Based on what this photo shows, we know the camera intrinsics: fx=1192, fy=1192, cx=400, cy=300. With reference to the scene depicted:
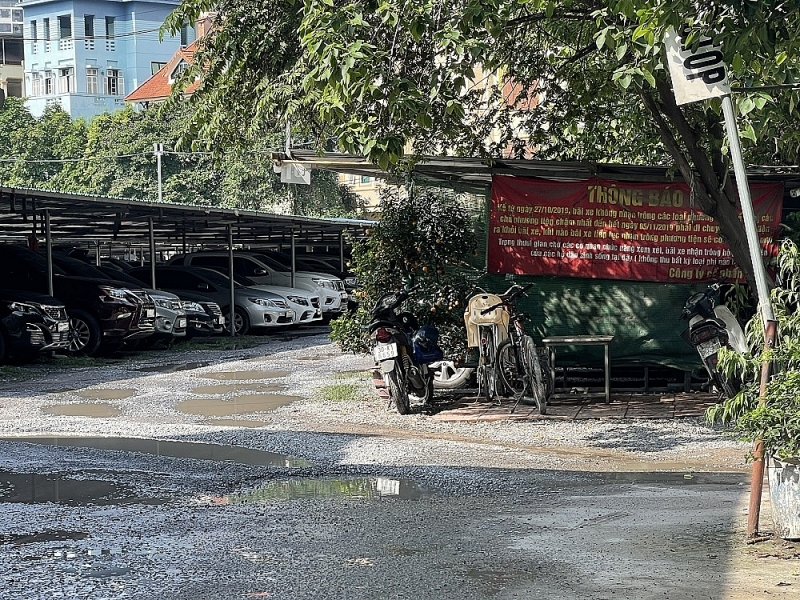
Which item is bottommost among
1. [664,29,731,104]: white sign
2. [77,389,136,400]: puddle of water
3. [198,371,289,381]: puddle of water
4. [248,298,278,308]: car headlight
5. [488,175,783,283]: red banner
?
[198,371,289,381]: puddle of water

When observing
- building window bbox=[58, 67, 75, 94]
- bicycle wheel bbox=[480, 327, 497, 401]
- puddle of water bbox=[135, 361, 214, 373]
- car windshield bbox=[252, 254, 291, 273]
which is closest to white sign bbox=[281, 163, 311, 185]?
bicycle wheel bbox=[480, 327, 497, 401]

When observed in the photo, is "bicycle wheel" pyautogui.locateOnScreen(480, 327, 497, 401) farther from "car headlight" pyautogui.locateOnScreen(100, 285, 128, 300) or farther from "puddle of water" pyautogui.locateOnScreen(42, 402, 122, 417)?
"car headlight" pyautogui.locateOnScreen(100, 285, 128, 300)

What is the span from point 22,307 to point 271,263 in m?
11.8

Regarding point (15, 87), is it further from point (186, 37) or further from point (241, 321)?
point (241, 321)

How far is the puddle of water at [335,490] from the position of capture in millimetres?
8008

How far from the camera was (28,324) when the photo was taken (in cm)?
1770

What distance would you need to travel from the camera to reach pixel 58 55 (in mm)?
91750

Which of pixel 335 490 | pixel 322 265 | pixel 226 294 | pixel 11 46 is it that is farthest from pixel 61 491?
pixel 11 46

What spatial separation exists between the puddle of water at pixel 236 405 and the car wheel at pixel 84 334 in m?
5.94

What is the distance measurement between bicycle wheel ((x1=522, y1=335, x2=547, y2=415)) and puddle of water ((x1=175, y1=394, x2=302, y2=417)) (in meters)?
2.98

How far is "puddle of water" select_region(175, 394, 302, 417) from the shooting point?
1288cm

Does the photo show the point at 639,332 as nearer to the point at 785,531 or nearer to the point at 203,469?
the point at 203,469

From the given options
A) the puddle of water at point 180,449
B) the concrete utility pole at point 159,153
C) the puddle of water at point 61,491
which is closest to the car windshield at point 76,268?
the puddle of water at point 180,449

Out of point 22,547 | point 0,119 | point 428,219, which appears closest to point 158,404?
point 428,219
